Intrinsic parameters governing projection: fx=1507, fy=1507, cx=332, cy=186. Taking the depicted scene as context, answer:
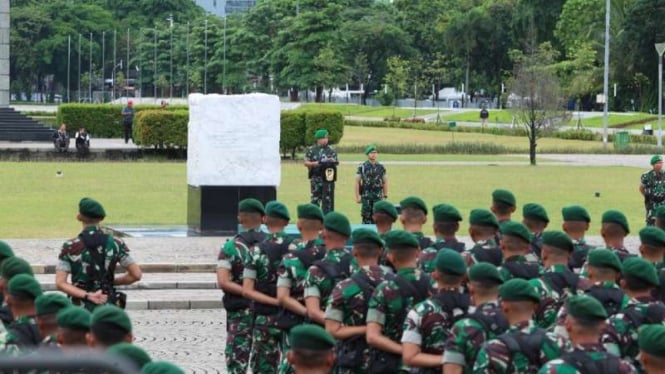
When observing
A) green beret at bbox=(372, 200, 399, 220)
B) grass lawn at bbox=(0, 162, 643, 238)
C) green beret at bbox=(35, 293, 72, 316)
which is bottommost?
grass lawn at bbox=(0, 162, 643, 238)

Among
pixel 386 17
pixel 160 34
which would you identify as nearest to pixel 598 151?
pixel 386 17

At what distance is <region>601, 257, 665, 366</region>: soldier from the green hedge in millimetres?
43541

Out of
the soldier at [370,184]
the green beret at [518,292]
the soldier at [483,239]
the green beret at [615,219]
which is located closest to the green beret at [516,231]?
the soldier at [483,239]

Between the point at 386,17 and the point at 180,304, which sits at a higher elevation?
the point at 386,17

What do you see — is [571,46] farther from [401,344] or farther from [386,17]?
[401,344]

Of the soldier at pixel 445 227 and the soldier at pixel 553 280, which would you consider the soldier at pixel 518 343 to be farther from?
the soldier at pixel 445 227

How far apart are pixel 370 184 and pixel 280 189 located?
39.3 ft

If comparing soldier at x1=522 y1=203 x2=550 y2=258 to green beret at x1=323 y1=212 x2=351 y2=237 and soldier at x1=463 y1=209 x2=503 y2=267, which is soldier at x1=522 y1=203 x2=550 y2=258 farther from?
green beret at x1=323 y1=212 x2=351 y2=237

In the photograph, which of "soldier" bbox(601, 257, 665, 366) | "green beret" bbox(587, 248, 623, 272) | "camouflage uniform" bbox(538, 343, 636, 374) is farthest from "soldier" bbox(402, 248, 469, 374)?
"camouflage uniform" bbox(538, 343, 636, 374)

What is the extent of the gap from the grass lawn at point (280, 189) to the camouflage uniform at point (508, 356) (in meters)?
19.2

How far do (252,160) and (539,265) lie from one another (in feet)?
53.8

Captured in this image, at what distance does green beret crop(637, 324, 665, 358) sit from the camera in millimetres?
7066

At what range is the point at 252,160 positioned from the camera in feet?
86.2

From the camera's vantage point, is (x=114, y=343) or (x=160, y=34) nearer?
(x=114, y=343)
